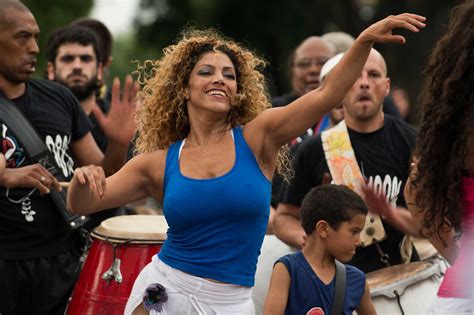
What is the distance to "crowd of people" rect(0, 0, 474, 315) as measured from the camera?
4.49 metres

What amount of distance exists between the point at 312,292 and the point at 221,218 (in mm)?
963

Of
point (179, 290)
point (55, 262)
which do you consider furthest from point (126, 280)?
point (179, 290)

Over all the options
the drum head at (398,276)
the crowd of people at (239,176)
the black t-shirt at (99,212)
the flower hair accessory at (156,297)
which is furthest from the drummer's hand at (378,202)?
the black t-shirt at (99,212)

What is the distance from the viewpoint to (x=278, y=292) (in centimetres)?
575

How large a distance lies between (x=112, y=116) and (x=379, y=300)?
1748mm

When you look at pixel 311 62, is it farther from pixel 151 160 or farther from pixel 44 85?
pixel 151 160

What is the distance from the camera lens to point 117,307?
20.6ft

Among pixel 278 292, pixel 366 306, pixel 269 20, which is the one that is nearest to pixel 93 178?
pixel 278 292

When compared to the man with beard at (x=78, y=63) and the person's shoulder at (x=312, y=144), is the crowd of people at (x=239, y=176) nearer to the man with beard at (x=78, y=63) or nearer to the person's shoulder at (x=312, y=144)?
the person's shoulder at (x=312, y=144)

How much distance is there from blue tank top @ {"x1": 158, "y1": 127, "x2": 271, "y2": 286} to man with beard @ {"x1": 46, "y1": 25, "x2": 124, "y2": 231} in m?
3.19

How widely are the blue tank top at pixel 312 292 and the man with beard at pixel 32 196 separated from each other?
1.18 metres

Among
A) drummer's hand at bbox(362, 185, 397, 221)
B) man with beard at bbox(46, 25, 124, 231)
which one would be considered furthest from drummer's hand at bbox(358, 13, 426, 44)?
man with beard at bbox(46, 25, 124, 231)

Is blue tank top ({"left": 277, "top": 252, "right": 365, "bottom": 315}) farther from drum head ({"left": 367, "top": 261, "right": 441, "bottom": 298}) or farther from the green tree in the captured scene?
the green tree

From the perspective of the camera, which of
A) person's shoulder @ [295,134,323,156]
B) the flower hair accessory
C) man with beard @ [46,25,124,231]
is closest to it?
the flower hair accessory
